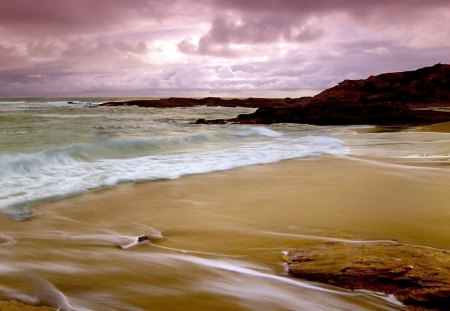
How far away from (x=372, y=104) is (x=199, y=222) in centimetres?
2268

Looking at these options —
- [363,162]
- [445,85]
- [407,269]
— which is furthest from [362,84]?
[407,269]

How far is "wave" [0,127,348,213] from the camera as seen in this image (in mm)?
6829

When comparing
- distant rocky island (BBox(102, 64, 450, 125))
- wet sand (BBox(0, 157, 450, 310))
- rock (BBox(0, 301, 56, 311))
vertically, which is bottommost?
wet sand (BBox(0, 157, 450, 310))

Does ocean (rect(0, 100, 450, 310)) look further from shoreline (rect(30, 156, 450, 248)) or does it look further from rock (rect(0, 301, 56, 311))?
rock (rect(0, 301, 56, 311))

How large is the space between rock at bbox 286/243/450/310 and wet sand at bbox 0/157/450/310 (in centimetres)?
15

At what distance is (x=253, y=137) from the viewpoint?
54.9 feet

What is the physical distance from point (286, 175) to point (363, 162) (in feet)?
7.13

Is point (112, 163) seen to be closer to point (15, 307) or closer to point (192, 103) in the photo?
point (15, 307)

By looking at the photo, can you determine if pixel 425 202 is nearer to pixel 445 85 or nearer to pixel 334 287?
pixel 334 287

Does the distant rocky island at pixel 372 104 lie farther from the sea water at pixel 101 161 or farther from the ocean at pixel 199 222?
the ocean at pixel 199 222

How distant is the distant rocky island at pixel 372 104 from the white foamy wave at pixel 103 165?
1222cm

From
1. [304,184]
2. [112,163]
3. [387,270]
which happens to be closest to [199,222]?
[387,270]

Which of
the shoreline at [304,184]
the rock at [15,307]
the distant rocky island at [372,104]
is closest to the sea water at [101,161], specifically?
the shoreline at [304,184]

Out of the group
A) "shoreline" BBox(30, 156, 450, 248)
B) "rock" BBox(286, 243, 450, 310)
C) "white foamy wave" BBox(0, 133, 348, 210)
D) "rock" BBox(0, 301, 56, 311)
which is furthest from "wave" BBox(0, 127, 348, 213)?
"rock" BBox(286, 243, 450, 310)
